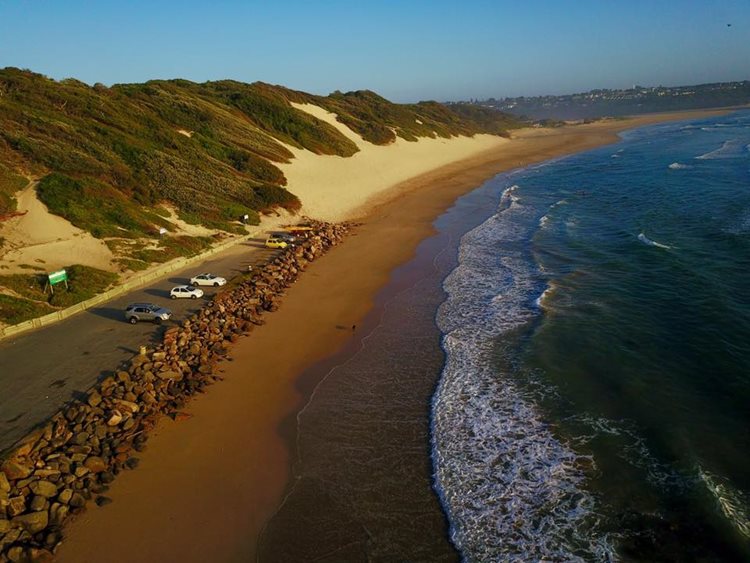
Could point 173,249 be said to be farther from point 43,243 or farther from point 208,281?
point 43,243

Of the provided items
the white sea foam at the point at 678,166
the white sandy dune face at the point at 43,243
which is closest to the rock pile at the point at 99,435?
the white sandy dune face at the point at 43,243

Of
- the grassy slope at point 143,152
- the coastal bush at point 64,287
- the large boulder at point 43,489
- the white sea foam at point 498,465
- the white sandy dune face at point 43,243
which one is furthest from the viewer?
the grassy slope at point 143,152

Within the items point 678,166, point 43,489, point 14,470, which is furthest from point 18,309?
point 678,166

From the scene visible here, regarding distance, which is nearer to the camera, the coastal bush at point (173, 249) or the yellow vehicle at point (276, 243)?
the coastal bush at point (173, 249)

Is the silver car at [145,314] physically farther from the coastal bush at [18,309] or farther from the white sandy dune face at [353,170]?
the white sandy dune face at [353,170]

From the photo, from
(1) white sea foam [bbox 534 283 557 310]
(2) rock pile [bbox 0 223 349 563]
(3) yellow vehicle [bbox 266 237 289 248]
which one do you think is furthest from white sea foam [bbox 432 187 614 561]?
(3) yellow vehicle [bbox 266 237 289 248]

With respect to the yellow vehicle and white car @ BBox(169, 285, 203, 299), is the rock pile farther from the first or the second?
the yellow vehicle

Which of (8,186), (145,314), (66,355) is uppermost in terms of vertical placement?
(8,186)
